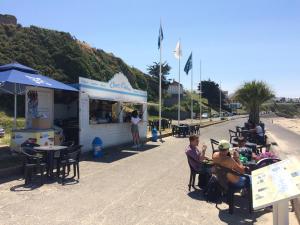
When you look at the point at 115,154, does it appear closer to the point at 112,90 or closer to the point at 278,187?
the point at 112,90

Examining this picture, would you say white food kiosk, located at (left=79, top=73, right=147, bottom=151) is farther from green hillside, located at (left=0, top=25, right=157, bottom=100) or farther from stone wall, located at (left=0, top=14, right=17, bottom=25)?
stone wall, located at (left=0, top=14, right=17, bottom=25)

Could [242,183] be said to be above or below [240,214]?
above

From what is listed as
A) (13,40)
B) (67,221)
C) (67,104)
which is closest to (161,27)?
(67,104)

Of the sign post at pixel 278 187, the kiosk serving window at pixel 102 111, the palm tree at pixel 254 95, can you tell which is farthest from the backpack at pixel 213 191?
the palm tree at pixel 254 95

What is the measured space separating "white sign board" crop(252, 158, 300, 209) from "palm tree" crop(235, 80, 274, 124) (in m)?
24.9

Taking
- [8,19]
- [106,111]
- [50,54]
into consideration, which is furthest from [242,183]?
[8,19]

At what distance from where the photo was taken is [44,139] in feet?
39.8

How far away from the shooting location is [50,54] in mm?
51094

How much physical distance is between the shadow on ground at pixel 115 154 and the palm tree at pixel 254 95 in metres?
14.1

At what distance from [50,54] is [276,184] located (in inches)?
1950

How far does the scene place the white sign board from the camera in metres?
4.14

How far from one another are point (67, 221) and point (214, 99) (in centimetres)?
11663

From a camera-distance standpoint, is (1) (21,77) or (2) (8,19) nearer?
(1) (21,77)

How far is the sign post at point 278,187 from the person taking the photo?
4.14m
